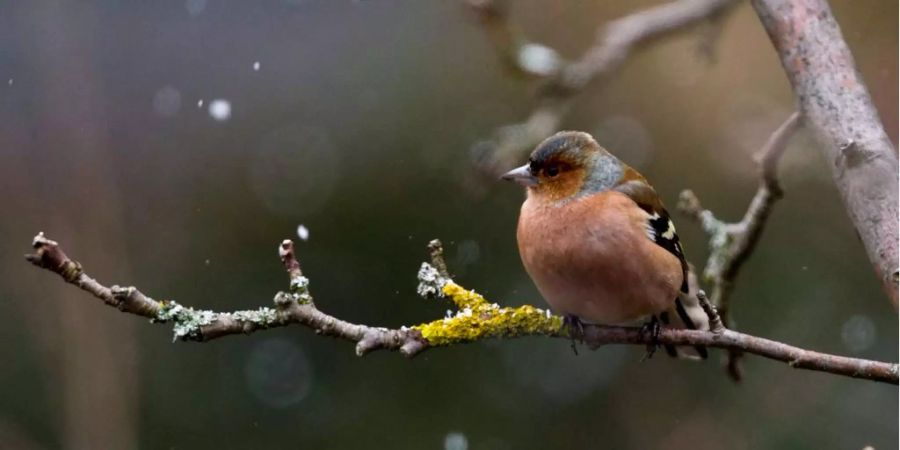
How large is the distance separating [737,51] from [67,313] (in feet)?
8.95

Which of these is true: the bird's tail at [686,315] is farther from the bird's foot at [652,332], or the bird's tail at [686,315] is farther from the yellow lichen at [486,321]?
the yellow lichen at [486,321]

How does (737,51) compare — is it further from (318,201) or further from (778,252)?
(318,201)

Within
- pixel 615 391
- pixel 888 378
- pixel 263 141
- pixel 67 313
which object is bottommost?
pixel 888 378

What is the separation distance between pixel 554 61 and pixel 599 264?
0.96 m

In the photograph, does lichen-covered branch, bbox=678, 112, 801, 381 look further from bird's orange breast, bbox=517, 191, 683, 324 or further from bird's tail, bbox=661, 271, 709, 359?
bird's orange breast, bbox=517, 191, 683, 324

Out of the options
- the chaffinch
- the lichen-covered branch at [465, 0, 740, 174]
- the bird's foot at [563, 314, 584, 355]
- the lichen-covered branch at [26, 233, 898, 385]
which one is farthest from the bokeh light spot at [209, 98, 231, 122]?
the lichen-covered branch at [26, 233, 898, 385]

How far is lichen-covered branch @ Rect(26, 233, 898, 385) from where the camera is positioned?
163 cm

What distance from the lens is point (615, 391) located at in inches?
149

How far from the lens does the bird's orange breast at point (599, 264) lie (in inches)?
89.9

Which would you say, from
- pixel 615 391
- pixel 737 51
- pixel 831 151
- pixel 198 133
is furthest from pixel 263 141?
pixel 831 151

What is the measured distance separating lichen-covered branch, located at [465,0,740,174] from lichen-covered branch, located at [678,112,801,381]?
16.5 inches

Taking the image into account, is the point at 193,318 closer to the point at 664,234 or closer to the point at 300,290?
the point at 300,290

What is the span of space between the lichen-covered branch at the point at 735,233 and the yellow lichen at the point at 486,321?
762 mm

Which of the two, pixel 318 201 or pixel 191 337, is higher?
pixel 318 201
